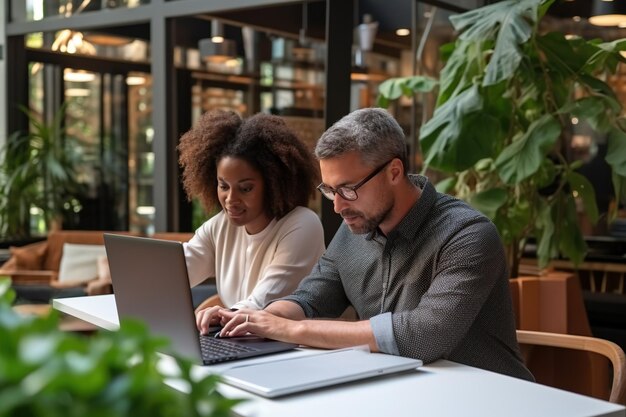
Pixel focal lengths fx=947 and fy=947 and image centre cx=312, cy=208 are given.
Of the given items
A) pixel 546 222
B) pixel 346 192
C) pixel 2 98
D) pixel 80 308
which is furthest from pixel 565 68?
pixel 2 98

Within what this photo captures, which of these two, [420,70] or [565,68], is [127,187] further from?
[565,68]

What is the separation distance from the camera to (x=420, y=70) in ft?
21.9

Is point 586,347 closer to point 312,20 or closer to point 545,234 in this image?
point 545,234

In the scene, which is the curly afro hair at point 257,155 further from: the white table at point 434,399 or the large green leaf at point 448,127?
the white table at point 434,399

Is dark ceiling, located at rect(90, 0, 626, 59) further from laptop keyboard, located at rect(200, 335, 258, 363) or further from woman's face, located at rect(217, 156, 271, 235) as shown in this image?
laptop keyboard, located at rect(200, 335, 258, 363)

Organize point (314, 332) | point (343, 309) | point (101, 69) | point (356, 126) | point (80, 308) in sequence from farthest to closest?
point (101, 69), point (80, 308), point (343, 309), point (356, 126), point (314, 332)

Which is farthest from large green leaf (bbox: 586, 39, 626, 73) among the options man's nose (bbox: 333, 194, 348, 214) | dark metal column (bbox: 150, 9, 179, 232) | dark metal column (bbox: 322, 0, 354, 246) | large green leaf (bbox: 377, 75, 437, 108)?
dark metal column (bbox: 150, 9, 179, 232)

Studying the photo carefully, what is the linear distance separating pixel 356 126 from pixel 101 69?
6.80m

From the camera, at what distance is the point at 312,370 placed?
191cm

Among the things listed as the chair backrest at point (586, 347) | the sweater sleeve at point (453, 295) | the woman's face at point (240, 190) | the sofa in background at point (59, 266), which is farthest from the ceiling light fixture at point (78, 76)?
the sweater sleeve at point (453, 295)

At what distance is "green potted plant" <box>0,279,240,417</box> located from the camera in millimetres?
559

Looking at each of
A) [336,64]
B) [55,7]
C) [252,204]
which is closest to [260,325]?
[252,204]

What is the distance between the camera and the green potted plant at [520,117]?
3.95m

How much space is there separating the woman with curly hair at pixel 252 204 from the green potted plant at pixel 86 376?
2237 mm
